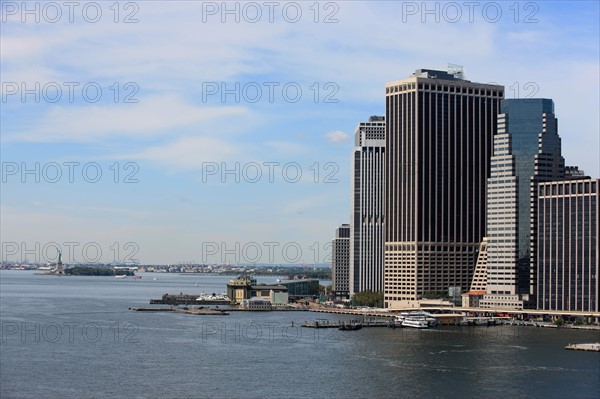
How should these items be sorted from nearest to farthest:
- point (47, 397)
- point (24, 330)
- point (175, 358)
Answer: point (47, 397), point (175, 358), point (24, 330)

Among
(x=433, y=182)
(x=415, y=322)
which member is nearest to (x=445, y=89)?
Result: (x=433, y=182)

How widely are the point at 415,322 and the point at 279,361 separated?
51.2m

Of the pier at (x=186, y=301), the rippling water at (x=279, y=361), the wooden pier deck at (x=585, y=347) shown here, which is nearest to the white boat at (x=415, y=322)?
the rippling water at (x=279, y=361)

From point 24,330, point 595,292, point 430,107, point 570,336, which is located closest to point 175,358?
point 24,330

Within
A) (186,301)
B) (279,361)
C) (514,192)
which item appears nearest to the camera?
(279,361)

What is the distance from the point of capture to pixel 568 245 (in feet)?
481

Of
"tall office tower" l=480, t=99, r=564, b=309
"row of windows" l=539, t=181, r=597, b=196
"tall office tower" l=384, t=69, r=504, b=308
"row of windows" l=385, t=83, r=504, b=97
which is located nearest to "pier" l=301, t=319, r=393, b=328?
"tall office tower" l=480, t=99, r=564, b=309

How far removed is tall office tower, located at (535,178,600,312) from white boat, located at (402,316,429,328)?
66.8ft

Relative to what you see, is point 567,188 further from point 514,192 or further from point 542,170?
point 514,192

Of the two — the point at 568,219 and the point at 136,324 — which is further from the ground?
the point at 568,219

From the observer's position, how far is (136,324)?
135m

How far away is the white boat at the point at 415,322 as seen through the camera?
140m

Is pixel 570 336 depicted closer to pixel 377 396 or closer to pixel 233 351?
pixel 233 351

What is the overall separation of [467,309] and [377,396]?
294 ft
